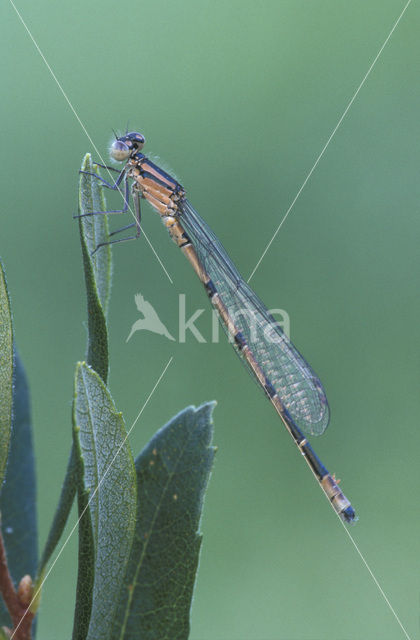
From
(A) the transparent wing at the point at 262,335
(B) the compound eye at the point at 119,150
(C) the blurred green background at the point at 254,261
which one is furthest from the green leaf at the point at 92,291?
(C) the blurred green background at the point at 254,261

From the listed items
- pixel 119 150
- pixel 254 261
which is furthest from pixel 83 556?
pixel 254 261

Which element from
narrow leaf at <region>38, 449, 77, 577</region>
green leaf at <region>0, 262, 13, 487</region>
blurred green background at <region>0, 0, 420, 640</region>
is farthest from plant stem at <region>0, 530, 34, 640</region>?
blurred green background at <region>0, 0, 420, 640</region>

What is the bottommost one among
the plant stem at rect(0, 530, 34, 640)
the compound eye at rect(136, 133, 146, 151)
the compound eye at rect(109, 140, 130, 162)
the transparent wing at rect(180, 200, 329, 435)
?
the plant stem at rect(0, 530, 34, 640)

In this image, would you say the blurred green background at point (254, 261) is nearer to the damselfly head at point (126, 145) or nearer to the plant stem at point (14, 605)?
the damselfly head at point (126, 145)

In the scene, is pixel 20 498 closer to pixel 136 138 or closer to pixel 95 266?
pixel 95 266

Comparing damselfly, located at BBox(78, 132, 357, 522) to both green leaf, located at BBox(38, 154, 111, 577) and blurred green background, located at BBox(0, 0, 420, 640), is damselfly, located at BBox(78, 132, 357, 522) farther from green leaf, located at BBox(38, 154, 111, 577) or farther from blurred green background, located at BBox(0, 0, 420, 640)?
green leaf, located at BBox(38, 154, 111, 577)

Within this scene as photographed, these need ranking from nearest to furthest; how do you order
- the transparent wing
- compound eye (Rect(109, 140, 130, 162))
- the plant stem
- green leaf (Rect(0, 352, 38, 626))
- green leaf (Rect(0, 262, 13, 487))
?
green leaf (Rect(0, 262, 13, 487))
the plant stem
green leaf (Rect(0, 352, 38, 626))
compound eye (Rect(109, 140, 130, 162))
the transparent wing

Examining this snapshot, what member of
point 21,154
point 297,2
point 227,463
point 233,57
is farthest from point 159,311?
point 297,2
